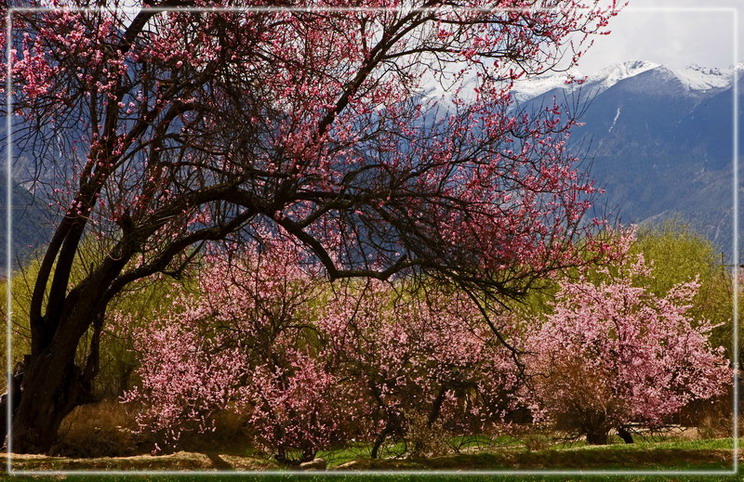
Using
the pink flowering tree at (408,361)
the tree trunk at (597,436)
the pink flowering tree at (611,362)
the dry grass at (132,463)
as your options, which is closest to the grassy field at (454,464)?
the dry grass at (132,463)

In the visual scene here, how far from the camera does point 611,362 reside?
2081 cm

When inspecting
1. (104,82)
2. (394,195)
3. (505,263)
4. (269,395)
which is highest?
(104,82)

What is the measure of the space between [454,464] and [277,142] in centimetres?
635

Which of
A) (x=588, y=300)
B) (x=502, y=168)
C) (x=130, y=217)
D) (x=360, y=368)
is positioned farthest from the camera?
(x=588, y=300)

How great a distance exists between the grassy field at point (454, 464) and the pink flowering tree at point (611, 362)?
604 cm

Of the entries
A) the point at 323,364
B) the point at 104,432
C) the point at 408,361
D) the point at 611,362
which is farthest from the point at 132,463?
the point at 104,432

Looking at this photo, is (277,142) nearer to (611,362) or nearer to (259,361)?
(259,361)

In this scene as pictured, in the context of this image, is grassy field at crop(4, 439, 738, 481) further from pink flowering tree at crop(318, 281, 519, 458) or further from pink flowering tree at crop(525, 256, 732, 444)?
pink flowering tree at crop(525, 256, 732, 444)

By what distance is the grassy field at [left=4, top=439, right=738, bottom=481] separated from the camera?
37.3ft

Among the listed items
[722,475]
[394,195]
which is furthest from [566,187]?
[722,475]

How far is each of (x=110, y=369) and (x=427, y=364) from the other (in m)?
15.9

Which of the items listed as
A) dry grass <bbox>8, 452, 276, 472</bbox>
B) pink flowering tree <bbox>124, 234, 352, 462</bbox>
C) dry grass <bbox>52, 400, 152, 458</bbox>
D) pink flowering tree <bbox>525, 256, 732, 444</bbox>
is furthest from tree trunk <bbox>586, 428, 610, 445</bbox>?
dry grass <bbox>52, 400, 152, 458</bbox>

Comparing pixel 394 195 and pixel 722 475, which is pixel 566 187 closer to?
pixel 394 195

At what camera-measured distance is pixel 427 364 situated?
2195 cm
